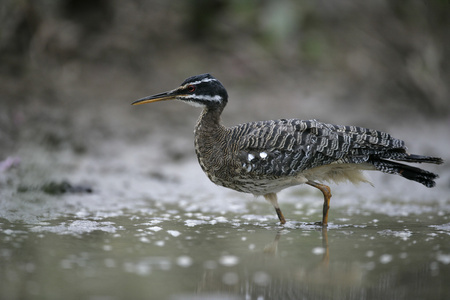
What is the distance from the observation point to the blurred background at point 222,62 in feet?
33.7

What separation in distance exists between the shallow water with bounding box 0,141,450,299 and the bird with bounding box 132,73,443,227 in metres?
0.45

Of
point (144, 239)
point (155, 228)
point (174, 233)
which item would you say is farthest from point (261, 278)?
point (155, 228)

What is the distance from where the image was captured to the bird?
6262 mm

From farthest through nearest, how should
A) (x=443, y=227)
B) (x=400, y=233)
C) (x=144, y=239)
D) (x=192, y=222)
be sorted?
(x=192, y=222) < (x=443, y=227) < (x=400, y=233) < (x=144, y=239)

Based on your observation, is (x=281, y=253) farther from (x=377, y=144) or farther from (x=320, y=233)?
(x=377, y=144)

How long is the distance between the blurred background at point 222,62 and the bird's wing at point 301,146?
4059 millimetres

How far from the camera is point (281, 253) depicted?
184 inches

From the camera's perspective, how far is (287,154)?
6254mm

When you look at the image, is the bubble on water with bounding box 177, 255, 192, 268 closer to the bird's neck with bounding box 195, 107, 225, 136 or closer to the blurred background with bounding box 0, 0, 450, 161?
the bird's neck with bounding box 195, 107, 225, 136

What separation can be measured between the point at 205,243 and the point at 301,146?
5.95 ft

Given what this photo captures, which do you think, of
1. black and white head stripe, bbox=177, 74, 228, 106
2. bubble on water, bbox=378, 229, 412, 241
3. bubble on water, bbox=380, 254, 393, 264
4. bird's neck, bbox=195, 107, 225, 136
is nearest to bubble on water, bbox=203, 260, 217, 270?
bubble on water, bbox=380, 254, 393, 264

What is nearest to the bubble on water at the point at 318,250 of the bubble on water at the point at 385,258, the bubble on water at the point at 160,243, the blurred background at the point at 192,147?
the blurred background at the point at 192,147

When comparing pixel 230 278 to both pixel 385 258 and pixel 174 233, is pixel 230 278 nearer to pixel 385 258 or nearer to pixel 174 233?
pixel 385 258

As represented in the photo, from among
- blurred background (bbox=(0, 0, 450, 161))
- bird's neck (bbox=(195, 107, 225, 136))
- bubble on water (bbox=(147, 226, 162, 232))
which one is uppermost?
blurred background (bbox=(0, 0, 450, 161))
